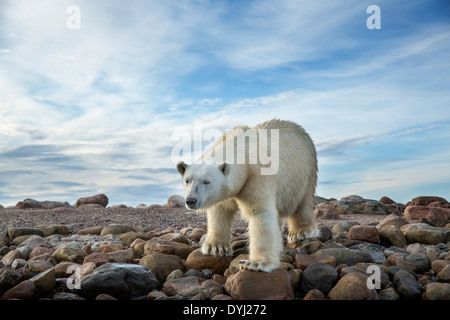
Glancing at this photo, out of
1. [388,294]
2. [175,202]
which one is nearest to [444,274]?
[388,294]

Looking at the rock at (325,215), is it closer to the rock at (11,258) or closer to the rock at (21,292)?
the rock at (11,258)

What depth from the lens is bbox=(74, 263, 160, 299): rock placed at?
5.07 m

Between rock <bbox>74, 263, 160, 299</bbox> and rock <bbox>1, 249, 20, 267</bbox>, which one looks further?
rock <bbox>1, 249, 20, 267</bbox>

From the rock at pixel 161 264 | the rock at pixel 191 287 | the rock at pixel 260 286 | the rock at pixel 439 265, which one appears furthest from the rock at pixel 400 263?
the rock at pixel 161 264

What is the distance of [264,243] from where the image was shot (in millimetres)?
5469

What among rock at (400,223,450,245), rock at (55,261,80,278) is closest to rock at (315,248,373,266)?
rock at (400,223,450,245)

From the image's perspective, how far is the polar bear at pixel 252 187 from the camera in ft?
17.5

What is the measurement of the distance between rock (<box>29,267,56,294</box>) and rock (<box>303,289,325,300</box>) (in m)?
3.31

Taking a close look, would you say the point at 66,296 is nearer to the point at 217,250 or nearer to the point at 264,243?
the point at 217,250

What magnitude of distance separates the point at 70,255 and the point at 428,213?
36.8 ft

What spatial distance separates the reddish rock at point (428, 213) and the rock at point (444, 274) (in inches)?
306

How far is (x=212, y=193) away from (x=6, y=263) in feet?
13.6

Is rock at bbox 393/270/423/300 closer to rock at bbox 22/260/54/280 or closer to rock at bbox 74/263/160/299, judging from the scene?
rock at bbox 74/263/160/299
